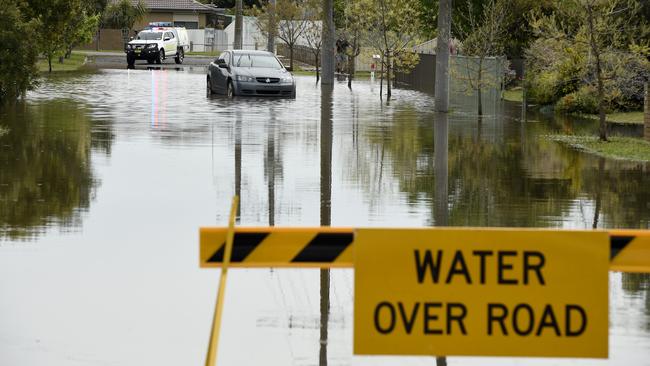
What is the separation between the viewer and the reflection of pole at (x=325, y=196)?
9508 millimetres

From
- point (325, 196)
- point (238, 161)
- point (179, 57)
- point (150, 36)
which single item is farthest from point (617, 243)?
point (179, 57)

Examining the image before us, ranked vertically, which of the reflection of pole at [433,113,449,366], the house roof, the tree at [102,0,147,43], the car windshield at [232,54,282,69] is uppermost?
the house roof

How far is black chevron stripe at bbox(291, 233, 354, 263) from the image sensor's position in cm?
667

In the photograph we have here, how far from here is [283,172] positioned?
19.7 meters

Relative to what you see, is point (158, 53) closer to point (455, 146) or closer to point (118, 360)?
point (455, 146)

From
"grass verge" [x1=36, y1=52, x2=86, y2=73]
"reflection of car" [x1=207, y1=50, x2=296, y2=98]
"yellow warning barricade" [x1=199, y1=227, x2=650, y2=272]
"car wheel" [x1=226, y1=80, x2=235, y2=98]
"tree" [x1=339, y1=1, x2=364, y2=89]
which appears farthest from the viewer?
"grass verge" [x1=36, y1=52, x2=86, y2=73]

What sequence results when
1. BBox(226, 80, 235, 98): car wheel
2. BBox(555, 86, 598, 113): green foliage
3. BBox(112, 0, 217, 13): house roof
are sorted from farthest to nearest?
BBox(112, 0, 217, 13): house roof, BBox(226, 80, 235, 98): car wheel, BBox(555, 86, 598, 113): green foliage

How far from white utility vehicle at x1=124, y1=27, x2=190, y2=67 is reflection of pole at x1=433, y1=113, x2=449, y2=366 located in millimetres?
37746

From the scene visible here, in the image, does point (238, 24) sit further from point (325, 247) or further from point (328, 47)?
point (325, 247)

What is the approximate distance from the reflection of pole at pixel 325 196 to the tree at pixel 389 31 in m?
7.47

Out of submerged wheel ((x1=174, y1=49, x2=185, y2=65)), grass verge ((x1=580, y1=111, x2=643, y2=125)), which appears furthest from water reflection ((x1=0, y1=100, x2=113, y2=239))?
submerged wheel ((x1=174, y1=49, x2=185, y2=65))

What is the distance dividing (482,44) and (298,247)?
3631 centimetres

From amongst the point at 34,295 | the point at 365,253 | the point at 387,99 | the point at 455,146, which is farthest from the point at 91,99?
the point at 365,253

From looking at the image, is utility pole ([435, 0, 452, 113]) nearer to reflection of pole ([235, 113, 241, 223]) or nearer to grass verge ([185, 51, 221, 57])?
reflection of pole ([235, 113, 241, 223])
